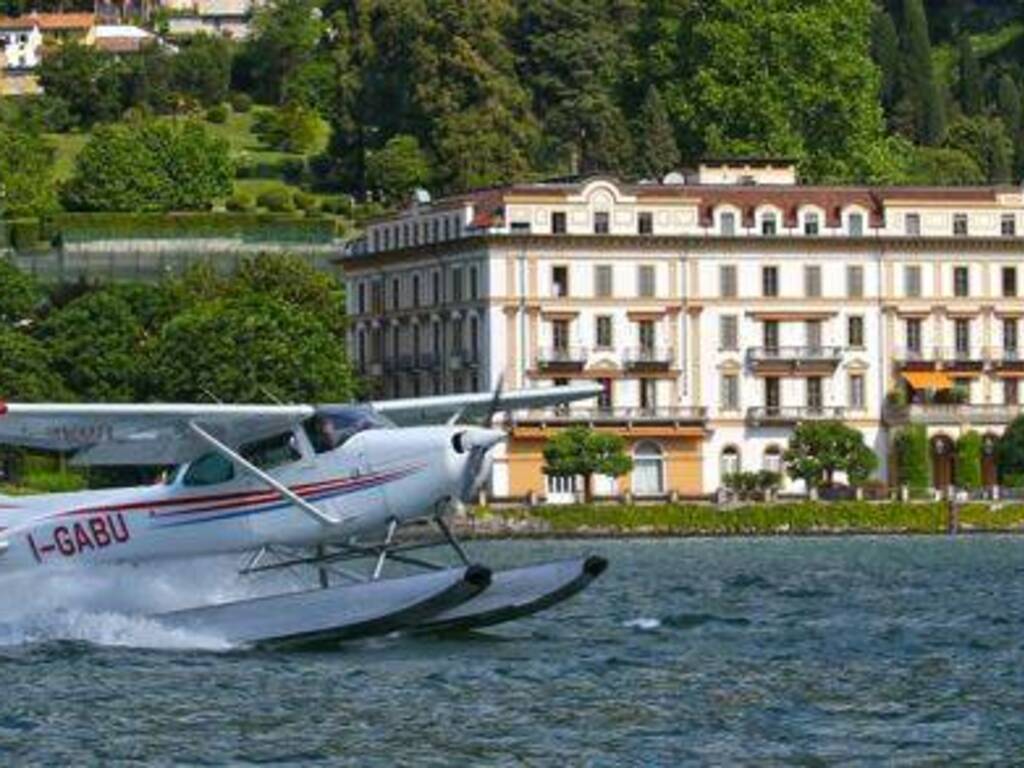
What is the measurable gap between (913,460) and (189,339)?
23598mm

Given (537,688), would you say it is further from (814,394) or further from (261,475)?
(814,394)

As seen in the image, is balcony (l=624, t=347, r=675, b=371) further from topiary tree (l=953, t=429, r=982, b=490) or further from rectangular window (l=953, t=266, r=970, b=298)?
rectangular window (l=953, t=266, r=970, b=298)

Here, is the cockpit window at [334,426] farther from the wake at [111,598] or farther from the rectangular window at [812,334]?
the rectangular window at [812,334]

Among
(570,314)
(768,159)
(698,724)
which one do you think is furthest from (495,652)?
(768,159)

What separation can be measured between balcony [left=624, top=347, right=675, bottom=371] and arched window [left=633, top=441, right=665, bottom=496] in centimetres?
262

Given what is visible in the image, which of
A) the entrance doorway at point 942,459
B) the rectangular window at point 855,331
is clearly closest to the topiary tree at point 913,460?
the entrance doorway at point 942,459

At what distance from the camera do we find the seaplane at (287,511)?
54.4m

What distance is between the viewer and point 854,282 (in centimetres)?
14625

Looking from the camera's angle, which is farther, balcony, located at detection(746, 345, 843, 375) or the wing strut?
balcony, located at detection(746, 345, 843, 375)

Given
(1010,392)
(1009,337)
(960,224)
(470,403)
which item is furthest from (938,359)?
(470,403)

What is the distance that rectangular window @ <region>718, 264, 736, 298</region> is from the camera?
145 m

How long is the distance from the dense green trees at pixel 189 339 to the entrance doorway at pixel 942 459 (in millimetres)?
18875

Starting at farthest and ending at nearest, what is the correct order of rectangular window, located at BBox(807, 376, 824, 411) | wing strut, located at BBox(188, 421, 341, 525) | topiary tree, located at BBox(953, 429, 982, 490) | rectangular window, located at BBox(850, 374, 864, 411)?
rectangular window, located at BBox(850, 374, 864, 411) → rectangular window, located at BBox(807, 376, 824, 411) → topiary tree, located at BBox(953, 429, 982, 490) → wing strut, located at BBox(188, 421, 341, 525)

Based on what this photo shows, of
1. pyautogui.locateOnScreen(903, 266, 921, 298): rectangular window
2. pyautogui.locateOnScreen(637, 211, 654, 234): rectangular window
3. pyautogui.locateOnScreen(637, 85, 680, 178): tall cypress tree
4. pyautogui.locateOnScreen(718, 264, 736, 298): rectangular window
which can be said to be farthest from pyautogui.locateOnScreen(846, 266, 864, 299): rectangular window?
pyautogui.locateOnScreen(637, 85, 680, 178): tall cypress tree
